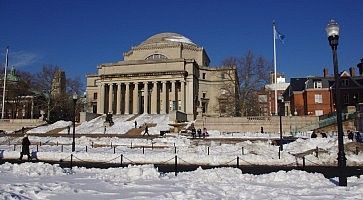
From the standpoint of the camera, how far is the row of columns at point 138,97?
7931 cm

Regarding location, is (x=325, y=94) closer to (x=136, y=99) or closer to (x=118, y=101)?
(x=136, y=99)

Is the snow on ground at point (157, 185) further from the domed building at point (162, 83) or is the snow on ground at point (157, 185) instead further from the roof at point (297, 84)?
the roof at point (297, 84)

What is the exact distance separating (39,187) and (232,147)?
20123 mm

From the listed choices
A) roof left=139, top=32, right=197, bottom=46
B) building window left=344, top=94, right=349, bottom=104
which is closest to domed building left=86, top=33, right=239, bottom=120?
roof left=139, top=32, right=197, bottom=46

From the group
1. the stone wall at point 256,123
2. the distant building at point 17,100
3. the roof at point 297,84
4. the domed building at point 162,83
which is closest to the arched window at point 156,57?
the domed building at point 162,83

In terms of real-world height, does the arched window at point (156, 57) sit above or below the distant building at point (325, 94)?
above

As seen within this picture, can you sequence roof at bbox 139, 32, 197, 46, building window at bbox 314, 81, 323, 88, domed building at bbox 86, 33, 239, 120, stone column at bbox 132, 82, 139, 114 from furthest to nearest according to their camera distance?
1. roof at bbox 139, 32, 197, 46
2. stone column at bbox 132, 82, 139, 114
3. domed building at bbox 86, 33, 239, 120
4. building window at bbox 314, 81, 323, 88

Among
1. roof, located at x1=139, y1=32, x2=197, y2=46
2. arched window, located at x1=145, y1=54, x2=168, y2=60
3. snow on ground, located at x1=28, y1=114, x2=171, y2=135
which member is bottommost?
snow on ground, located at x1=28, y1=114, x2=171, y2=135

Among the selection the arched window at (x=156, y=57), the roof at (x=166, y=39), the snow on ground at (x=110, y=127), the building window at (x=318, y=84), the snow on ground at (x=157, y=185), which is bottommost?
the snow on ground at (x=157, y=185)

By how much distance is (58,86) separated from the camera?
257ft

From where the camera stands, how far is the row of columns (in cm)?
7931

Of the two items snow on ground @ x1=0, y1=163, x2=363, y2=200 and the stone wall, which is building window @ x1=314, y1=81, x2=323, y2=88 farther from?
snow on ground @ x1=0, y1=163, x2=363, y2=200

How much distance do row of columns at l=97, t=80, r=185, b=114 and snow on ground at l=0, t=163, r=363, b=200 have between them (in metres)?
63.1

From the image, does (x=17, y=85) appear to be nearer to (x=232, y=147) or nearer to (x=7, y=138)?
(x=7, y=138)
